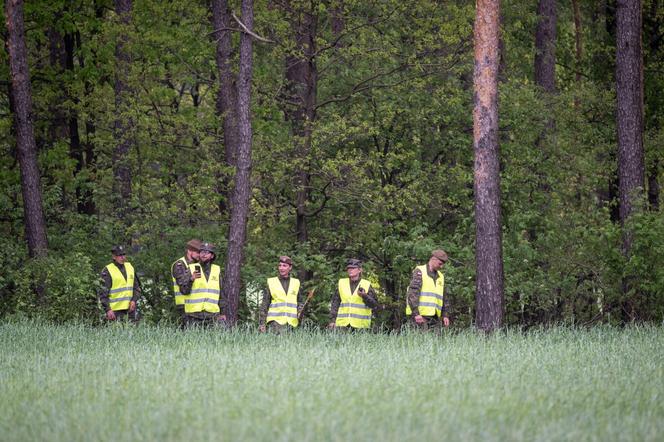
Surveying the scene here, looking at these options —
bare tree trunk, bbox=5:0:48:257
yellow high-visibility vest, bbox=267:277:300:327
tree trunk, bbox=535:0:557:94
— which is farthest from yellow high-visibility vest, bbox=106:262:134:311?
tree trunk, bbox=535:0:557:94

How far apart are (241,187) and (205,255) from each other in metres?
2.79

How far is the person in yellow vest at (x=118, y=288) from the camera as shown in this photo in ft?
63.3

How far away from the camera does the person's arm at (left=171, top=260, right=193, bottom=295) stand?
18453 millimetres

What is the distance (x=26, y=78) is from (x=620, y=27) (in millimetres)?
12220

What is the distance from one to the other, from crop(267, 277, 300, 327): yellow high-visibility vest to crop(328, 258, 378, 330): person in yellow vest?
66 cm

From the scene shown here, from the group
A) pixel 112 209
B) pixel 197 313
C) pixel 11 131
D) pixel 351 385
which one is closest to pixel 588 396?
pixel 351 385

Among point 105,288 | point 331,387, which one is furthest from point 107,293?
point 331,387

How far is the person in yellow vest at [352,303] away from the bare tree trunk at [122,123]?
8.41 meters

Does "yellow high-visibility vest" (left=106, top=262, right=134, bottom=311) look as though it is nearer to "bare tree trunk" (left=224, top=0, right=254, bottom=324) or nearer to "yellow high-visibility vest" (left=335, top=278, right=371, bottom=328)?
"bare tree trunk" (left=224, top=0, right=254, bottom=324)

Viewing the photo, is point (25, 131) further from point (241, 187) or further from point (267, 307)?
point (267, 307)

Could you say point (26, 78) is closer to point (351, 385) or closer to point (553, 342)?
point (553, 342)

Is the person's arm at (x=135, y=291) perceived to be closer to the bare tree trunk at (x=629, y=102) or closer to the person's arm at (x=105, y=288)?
the person's arm at (x=105, y=288)

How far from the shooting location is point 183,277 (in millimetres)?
18453

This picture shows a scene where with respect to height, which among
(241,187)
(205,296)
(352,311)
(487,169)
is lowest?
(352,311)
